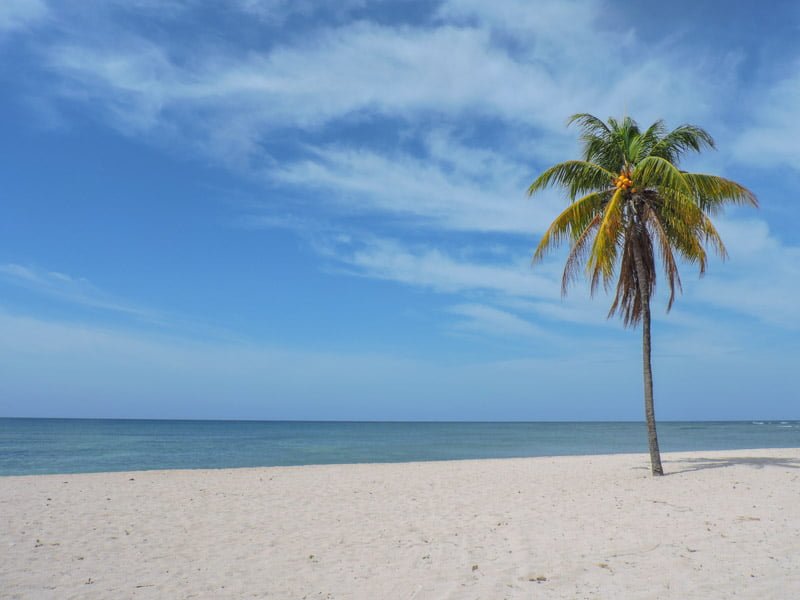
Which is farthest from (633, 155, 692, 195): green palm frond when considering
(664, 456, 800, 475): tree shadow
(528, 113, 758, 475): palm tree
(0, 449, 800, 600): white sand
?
(664, 456, 800, 475): tree shadow

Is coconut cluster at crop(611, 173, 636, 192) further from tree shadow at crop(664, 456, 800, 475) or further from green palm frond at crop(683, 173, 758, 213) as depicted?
tree shadow at crop(664, 456, 800, 475)

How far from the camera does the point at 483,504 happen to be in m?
10.6

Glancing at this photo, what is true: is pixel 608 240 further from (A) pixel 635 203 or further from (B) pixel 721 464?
(B) pixel 721 464

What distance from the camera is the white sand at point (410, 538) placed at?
19.2 ft

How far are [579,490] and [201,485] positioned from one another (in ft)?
28.1

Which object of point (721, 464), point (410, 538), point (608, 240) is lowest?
point (410, 538)

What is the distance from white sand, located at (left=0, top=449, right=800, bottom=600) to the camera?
5.86 meters

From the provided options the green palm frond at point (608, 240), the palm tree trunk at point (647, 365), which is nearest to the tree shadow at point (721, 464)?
the palm tree trunk at point (647, 365)

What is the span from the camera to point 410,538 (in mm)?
8023

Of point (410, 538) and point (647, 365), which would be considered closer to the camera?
point (410, 538)

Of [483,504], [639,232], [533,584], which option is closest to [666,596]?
[533,584]

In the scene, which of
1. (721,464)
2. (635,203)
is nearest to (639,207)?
(635,203)

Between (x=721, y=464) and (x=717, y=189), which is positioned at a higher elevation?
(x=717, y=189)

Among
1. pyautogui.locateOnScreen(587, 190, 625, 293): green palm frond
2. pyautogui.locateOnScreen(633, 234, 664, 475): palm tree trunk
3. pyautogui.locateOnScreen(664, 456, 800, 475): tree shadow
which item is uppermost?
pyautogui.locateOnScreen(587, 190, 625, 293): green palm frond
